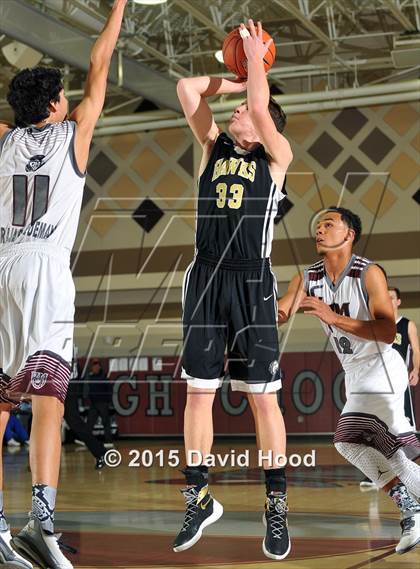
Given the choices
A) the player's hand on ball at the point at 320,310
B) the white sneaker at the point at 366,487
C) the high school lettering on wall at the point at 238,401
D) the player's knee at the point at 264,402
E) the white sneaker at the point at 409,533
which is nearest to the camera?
the player's knee at the point at 264,402

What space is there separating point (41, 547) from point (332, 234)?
2689 millimetres

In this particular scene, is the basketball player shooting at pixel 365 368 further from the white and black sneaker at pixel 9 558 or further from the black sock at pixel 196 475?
the white and black sneaker at pixel 9 558

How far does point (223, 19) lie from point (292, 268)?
4954mm

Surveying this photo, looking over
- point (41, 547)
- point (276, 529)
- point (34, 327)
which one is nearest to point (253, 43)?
point (34, 327)

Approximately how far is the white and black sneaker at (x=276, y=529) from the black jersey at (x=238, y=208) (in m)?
1.28

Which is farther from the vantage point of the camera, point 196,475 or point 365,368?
point 365,368

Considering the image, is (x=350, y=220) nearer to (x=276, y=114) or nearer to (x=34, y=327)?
(x=276, y=114)

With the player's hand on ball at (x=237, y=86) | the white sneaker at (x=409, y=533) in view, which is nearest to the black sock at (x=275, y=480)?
the white sneaker at (x=409, y=533)

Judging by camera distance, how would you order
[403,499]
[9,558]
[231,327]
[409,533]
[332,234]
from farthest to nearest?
[332,234], [403,499], [409,533], [231,327], [9,558]

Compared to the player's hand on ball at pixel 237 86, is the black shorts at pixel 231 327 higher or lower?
lower

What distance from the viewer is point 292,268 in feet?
58.8

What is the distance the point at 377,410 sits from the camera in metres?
5.77

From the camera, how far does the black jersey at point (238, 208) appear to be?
485 cm

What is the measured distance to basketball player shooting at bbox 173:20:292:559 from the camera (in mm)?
4730
